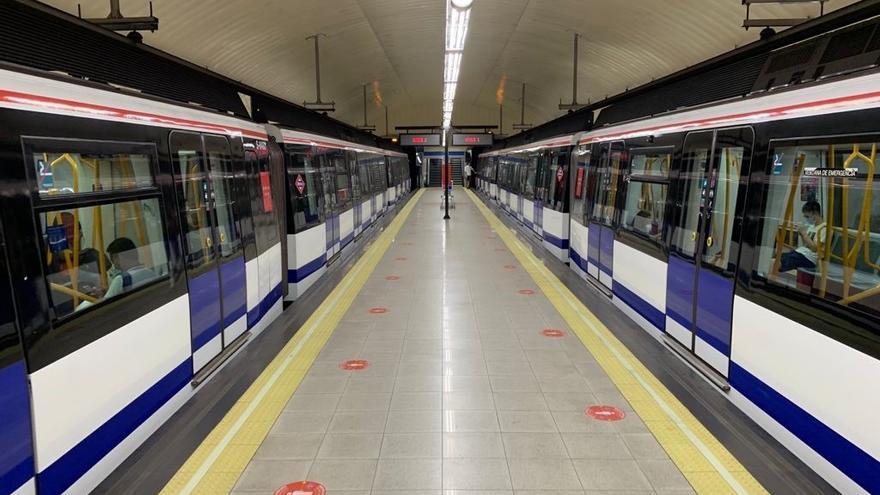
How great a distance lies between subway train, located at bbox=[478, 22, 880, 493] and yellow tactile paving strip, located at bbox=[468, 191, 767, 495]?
44 cm

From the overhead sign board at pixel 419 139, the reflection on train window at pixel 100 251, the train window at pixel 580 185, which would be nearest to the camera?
the reflection on train window at pixel 100 251

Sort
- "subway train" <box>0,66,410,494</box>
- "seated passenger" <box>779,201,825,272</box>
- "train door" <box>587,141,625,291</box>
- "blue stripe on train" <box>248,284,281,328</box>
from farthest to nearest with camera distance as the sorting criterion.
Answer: "train door" <box>587,141,625,291</box>, "blue stripe on train" <box>248,284,281,328</box>, "seated passenger" <box>779,201,825,272</box>, "subway train" <box>0,66,410,494</box>

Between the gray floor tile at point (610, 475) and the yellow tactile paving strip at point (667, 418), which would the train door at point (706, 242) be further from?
the gray floor tile at point (610, 475)

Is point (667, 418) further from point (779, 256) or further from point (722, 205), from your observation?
point (722, 205)

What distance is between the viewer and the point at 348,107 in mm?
30094

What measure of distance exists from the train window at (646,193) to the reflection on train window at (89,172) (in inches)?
195

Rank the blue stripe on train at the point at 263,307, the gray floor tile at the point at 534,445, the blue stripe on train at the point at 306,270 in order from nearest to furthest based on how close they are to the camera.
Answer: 1. the gray floor tile at the point at 534,445
2. the blue stripe on train at the point at 263,307
3. the blue stripe on train at the point at 306,270

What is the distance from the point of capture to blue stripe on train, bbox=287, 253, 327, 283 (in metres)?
8.06

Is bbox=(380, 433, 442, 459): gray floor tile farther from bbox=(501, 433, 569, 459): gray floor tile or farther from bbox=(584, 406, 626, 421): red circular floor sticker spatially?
bbox=(584, 406, 626, 421): red circular floor sticker

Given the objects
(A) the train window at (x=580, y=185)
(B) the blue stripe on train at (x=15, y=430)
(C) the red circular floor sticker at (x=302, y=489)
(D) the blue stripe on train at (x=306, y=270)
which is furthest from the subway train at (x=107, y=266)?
(A) the train window at (x=580, y=185)

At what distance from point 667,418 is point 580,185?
20.2 feet

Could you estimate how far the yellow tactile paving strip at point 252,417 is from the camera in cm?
345

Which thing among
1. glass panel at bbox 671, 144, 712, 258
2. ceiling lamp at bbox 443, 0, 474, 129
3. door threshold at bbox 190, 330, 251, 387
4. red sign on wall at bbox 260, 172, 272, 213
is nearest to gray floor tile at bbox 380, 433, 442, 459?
door threshold at bbox 190, 330, 251, 387

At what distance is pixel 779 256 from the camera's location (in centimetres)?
389
